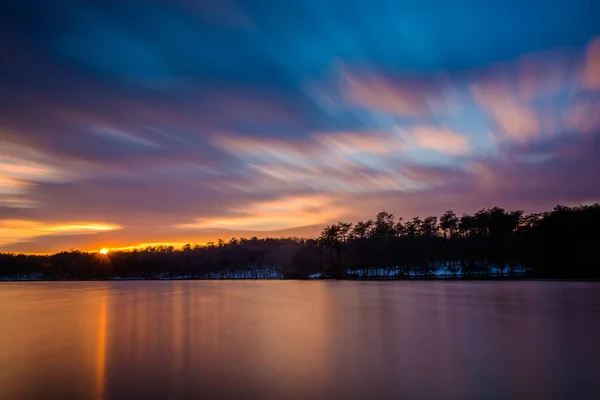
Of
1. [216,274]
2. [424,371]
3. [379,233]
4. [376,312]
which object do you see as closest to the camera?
[424,371]

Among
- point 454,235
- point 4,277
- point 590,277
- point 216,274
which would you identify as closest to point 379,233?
point 454,235

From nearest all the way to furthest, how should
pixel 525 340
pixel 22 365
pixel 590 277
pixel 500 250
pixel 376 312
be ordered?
pixel 22 365
pixel 525 340
pixel 376 312
pixel 590 277
pixel 500 250

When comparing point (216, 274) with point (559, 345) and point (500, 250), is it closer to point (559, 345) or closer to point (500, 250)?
point (500, 250)

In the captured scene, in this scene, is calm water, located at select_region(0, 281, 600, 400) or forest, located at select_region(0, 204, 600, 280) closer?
calm water, located at select_region(0, 281, 600, 400)

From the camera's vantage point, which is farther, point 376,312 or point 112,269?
point 112,269

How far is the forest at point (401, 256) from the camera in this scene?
7681cm

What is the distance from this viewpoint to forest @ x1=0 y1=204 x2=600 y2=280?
252 ft

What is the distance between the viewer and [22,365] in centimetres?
1195

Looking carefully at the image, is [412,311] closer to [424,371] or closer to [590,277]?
[424,371]

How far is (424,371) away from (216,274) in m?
174

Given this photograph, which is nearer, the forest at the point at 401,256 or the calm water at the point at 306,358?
the calm water at the point at 306,358

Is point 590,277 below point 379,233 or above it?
below

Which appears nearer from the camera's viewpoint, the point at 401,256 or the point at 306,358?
the point at 306,358

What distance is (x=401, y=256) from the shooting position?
10856cm
